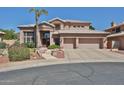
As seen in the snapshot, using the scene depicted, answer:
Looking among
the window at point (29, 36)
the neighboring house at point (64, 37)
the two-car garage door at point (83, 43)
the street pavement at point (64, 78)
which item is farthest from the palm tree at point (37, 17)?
the street pavement at point (64, 78)

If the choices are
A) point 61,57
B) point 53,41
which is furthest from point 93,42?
point 61,57

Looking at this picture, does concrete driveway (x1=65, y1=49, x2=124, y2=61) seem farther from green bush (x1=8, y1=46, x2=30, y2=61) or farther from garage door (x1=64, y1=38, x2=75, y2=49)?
garage door (x1=64, y1=38, x2=75, y2=49)

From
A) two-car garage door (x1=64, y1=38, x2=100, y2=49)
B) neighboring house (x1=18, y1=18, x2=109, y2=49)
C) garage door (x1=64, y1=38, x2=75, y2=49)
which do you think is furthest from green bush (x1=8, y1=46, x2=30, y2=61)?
two-car garage door (x1=64, y1=38, x2=100, y2=49)

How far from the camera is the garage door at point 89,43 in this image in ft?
119

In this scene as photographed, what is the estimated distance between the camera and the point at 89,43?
3650cm

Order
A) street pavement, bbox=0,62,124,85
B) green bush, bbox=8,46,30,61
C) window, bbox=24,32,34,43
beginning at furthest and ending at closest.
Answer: window, bbox=24,32,34,43 → green bush, bbox=8,46,30,61 → street pavement, bbox=0,62,124,85

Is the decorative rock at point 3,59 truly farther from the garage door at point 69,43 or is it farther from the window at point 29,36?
the garage door at point 69,43

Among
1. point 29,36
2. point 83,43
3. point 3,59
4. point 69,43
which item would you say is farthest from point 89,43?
point 3,59

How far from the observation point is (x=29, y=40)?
35656 millimetres

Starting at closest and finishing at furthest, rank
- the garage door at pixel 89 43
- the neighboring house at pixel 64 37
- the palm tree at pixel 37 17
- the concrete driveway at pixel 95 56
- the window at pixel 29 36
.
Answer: the concrete driveway at pixel 95 56 < the palm tree at pixel 37 17 < the neighboring house at pixel 64 37 < the window at pixel 29 36 < the garage door at pixel 89 43

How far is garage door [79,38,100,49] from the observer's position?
3634 centimetres
